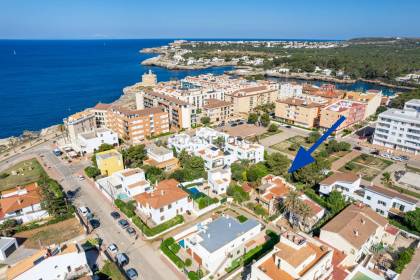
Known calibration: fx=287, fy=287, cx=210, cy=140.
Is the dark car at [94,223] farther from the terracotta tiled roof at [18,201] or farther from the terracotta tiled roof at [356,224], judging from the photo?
the terracotta tiled roof at [356,224]

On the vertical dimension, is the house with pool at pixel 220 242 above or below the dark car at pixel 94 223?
above

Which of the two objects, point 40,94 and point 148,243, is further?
point 40,94

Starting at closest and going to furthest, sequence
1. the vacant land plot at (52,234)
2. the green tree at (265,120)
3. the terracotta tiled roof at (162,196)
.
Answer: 1. the vacant land plot at (52,234)
2. the terracotta tiled roof at (162,196)
3. the green tree at (265,120)

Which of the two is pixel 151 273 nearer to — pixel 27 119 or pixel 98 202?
pixel 98 202

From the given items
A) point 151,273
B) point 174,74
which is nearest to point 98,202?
point 151,273

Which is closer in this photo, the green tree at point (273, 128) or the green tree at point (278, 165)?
the green tree at point (278, 165)

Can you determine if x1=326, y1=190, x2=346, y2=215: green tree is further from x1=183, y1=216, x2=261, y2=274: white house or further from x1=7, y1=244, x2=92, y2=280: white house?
x1=7, y1=244, x2=92, y2=280: white house

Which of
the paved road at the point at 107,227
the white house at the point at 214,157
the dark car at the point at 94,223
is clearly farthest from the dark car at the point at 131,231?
the white house at the point at 214,157
